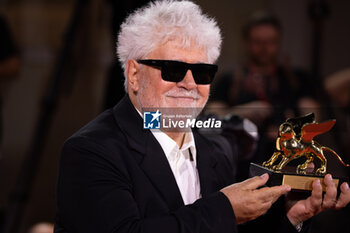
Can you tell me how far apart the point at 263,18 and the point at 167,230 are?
1.34 meters

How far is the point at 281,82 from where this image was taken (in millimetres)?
1483

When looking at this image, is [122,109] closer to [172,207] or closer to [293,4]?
[172,207]

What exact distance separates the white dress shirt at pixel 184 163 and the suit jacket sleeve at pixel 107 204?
10cm

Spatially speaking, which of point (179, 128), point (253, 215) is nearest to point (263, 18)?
point (179, 128)

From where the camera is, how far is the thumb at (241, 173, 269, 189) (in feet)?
2.70

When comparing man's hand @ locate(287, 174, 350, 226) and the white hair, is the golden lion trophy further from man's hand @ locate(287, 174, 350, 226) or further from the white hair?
the white hair

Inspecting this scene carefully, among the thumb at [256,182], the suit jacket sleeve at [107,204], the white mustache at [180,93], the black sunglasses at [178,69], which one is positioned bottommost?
the suit jacket sleeve at [107,204]

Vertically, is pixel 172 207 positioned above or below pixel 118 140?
below

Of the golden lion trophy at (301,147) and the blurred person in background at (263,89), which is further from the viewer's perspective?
the blurred person in background at (263,89)

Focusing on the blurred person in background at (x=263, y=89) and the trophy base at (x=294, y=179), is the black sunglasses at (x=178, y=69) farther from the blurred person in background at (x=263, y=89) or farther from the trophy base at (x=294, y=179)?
the blurred person in background at (x=263, y=89)

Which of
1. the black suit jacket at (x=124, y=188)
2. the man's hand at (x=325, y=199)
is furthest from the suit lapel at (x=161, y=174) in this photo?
the man's hand at (x=325, y=199)

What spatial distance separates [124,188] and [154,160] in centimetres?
9

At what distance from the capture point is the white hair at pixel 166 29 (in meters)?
0.86

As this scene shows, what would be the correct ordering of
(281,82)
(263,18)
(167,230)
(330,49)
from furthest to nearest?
(330,49) → (263,18) → (281,82) → (167,230)
